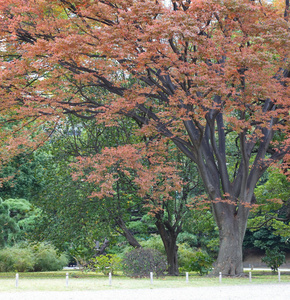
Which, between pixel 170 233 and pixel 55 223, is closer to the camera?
pixel 55 223

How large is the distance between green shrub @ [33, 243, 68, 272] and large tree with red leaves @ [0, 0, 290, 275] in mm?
12691

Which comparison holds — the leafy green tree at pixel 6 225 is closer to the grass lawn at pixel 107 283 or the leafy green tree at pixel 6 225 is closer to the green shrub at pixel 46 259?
the green shrub at pixel 46 259

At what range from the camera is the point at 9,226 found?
Result: 81.1 ft

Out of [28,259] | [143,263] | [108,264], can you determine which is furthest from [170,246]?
[28,259]

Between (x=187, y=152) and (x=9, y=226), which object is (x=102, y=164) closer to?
(x=187, y=152)

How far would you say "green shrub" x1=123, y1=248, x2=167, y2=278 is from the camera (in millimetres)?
17891

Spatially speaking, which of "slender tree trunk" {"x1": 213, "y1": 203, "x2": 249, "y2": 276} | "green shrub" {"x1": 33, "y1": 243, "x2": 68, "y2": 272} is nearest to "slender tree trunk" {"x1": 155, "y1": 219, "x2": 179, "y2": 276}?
"slender tree trunk" {"x1": 213, "y1": 203, "x2": 249, "y2": 276}

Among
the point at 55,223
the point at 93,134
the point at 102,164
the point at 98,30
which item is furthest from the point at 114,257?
the point at 98,30

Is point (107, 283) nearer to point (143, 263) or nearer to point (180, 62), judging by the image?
point (143, 263)

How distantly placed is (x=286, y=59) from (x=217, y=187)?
18.1 feet

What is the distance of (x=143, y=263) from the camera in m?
18.0

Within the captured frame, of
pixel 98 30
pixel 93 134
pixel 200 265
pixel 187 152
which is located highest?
pixel 98 30

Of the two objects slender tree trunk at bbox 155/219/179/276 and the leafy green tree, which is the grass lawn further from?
the leafy green tree

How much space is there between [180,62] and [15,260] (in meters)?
17.9
